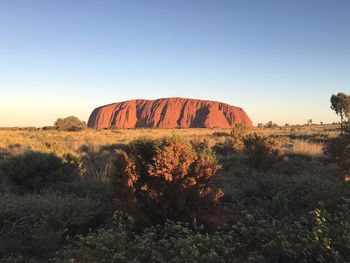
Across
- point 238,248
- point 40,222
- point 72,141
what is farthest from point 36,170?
point 72,141

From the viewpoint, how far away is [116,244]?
16.9 ft

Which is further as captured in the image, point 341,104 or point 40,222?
point 341,104

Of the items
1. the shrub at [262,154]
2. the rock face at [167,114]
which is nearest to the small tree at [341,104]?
the shrub at [262,154]

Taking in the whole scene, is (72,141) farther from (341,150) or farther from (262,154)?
Answer: (341,150)

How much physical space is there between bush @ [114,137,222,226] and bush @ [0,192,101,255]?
0.76 m

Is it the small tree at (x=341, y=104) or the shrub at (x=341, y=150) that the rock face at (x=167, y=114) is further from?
the shrub at (x=341, y=150)

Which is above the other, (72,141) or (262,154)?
(72,141)

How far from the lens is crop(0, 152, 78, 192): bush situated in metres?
10.4

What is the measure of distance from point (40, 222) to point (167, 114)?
155m

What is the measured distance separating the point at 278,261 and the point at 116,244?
201cm

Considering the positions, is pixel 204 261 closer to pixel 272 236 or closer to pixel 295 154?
pixel 272 236

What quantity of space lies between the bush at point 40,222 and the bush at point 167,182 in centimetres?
76

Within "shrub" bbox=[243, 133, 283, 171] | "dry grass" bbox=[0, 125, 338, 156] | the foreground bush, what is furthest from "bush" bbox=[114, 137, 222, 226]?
"shrub" bbox=[243, 133, 283, 171]

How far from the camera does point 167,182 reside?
659 centimetres
